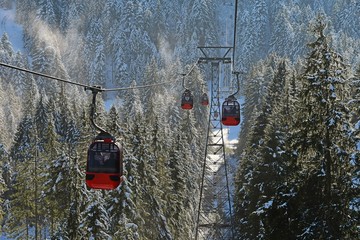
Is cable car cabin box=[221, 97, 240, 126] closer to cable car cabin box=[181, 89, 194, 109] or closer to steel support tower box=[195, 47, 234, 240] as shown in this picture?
steel support tower box=[195, 47, 234, 240]

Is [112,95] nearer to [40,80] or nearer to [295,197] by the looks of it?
[40,80]

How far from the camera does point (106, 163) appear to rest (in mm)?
10930

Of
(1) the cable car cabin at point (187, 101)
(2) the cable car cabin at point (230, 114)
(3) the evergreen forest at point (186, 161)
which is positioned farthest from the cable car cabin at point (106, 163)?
(1) the cable car cabin at point (187, 101)

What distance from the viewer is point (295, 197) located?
52.3 ft

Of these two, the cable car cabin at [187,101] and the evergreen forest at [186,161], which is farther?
the cable car cabin at [187,101]

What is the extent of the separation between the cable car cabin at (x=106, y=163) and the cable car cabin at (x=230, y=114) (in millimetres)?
11544

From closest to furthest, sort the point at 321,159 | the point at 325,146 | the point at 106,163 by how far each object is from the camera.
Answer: the point at 106,163 < the point at 325,146 < the point at 321,159

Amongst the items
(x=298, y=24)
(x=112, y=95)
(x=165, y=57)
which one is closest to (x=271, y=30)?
(x=298, y=24)

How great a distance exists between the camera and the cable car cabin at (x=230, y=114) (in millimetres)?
21663

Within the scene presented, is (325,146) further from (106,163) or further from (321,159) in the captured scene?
(106,163)

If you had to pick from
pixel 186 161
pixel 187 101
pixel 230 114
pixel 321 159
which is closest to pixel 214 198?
pixel 230 114

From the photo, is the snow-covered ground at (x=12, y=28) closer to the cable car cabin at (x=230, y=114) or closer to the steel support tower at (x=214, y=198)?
the steel support tower at (x=214, y=198)

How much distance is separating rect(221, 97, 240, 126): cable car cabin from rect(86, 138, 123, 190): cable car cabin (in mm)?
11544

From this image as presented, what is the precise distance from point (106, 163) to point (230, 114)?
1199 cm
